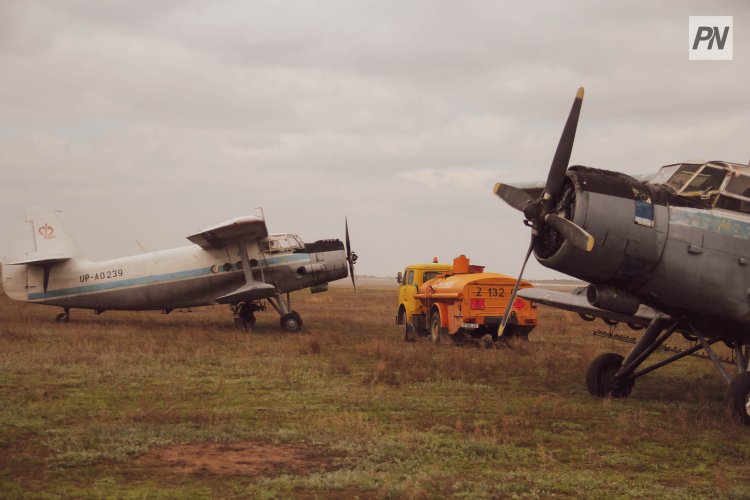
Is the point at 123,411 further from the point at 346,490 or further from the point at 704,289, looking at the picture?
the point at 704,289

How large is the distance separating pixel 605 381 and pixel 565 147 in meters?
4.53

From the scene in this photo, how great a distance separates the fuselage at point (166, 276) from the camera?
956 inches

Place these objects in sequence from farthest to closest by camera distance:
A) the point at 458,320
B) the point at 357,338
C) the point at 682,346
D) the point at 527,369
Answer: the point at 682,346
the point at 357,338
the point at 458,320
the point at 527,369

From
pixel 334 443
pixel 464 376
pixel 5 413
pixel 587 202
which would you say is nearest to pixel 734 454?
pixel 587 202

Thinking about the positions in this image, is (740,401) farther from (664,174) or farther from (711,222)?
(664,174)

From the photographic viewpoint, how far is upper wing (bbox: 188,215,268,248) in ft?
75.0

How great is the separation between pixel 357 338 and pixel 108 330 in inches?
313

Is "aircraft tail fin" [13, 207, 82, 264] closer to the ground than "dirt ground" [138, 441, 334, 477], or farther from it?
farther from it

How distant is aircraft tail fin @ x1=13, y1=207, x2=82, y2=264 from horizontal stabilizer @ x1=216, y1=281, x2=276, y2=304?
229 inches

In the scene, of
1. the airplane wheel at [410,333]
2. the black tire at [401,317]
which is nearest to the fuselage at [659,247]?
the airplane wheel at [410,333]

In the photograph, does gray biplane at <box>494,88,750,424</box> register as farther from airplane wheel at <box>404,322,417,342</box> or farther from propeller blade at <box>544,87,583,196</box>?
airplane wheel at <box>404,322,417,342</box>

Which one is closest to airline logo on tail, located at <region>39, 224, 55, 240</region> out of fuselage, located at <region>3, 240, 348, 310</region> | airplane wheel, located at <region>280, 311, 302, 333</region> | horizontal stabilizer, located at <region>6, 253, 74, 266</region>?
horizontal stabilizer, located at <region>6, 253, 74, 266</region>

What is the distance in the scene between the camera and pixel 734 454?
8.29m

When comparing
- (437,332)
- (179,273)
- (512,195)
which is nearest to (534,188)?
(512,195)
